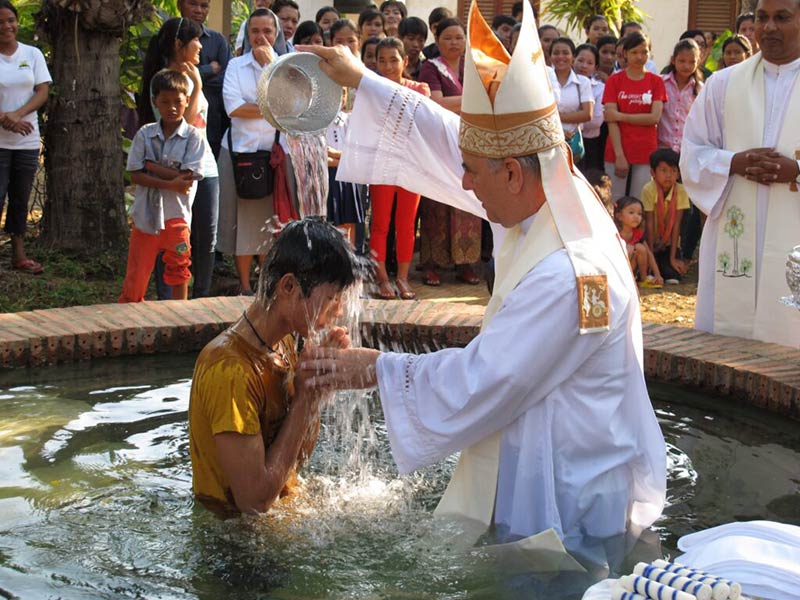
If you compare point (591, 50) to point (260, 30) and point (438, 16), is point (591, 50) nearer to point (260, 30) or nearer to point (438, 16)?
point (438, 16)

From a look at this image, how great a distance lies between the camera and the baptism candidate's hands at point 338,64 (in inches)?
171

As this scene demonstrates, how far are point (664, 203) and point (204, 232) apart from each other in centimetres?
424

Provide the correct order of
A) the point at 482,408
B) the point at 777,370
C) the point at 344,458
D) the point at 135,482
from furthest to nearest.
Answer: the point at 777,370
the point at 344,458
the point at 135,482
the point at 482,408

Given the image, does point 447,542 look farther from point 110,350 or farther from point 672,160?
point 672,160

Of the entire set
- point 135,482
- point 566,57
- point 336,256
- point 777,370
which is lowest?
point 135,482

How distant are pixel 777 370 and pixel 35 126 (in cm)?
572

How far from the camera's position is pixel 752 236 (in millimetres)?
6594

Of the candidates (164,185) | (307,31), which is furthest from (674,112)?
(164,185)

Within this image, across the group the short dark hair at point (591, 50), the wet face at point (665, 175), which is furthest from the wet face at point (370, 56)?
the short dark hair at point (591, 50)

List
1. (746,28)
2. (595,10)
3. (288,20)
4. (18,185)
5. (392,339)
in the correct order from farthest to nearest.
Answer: (595,10)
(746,28)
(288,20)
(18,185)
(392,339)

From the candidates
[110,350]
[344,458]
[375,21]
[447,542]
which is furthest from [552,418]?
[375,21]

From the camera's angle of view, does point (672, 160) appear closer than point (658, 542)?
No

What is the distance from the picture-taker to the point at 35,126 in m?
8.79

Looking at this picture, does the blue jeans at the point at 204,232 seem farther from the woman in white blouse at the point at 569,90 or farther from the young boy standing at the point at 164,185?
the woman in white blouse at the point at 569,90
